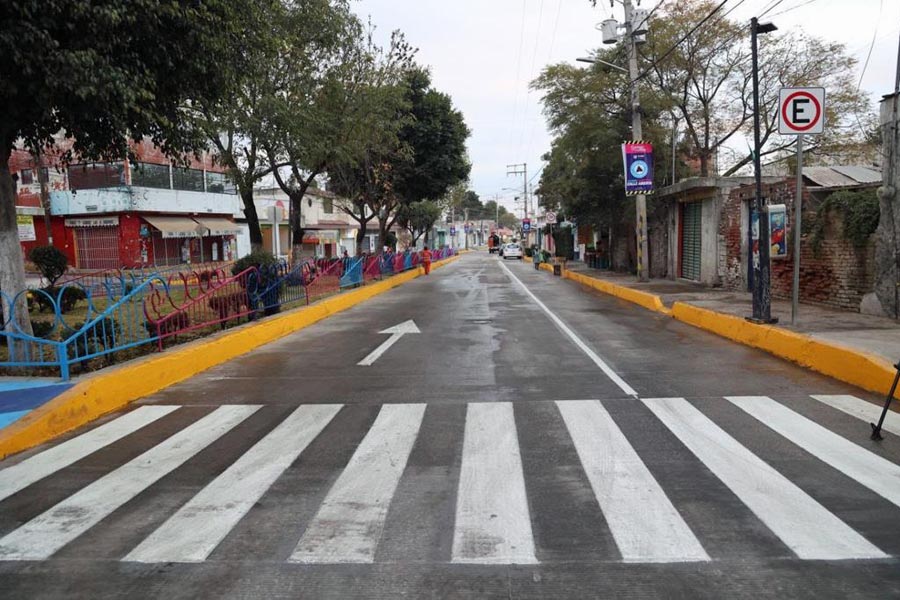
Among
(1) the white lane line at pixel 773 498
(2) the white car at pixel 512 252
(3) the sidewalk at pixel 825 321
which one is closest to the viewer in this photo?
(1) the white lane line at pixel 773 498

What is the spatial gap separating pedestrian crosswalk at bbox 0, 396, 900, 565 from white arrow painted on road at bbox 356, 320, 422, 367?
2925mm

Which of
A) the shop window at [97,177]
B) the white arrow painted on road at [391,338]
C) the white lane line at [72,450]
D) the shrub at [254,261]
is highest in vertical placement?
the shop window at [97,177]

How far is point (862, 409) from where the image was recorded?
6.41 meters

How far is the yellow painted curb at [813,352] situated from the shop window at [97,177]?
28983mm

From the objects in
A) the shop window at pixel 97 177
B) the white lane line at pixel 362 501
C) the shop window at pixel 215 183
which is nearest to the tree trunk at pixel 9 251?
the white lane line at pixel 362 501

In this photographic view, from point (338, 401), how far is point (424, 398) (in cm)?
94

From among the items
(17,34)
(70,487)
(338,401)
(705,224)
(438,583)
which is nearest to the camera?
(438,583)

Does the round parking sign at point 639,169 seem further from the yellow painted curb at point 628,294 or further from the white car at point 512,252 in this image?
the white car at point 512,252

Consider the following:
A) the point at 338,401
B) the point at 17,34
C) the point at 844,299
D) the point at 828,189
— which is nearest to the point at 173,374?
the point at 338,401

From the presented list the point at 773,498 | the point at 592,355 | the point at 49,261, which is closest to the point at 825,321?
the point at 592,355

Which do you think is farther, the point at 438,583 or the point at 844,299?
the point at 844,299

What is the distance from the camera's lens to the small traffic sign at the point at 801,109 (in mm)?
9297

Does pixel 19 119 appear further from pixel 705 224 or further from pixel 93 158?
pixel 705 224

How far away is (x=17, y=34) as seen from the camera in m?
5.98
